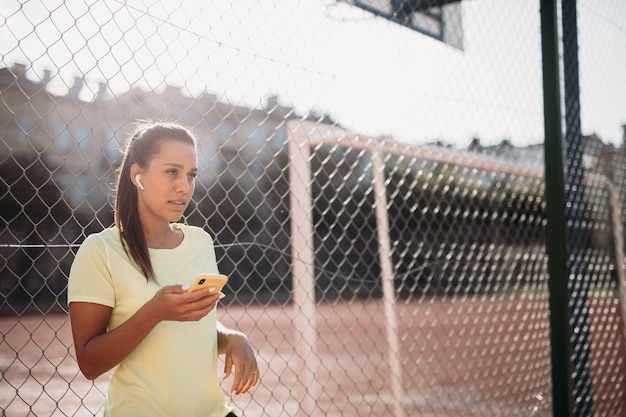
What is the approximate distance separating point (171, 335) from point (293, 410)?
3961 millimetres

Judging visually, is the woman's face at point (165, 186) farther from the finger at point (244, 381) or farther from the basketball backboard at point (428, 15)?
the basketball backboard at point (428, 15)

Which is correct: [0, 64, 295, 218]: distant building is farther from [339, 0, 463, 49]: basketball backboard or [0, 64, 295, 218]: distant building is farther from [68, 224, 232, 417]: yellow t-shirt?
[339, 0, 463, 49]: basketball backboard

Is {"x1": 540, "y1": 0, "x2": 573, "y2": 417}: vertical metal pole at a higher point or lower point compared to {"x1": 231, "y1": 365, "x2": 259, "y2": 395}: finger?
higher

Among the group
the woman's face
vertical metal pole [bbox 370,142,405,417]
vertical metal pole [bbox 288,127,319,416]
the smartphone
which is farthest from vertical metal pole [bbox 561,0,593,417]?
the smartphone

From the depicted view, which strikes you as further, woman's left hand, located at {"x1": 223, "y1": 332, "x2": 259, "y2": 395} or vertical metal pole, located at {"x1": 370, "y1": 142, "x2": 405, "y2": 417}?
vertical metal pole, located at {"x1": 370, "y1": 142, "x2": 405, "y2": 417}

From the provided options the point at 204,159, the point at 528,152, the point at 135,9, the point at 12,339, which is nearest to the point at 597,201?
the point at 528,152

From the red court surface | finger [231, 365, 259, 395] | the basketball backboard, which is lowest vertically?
the red court surface

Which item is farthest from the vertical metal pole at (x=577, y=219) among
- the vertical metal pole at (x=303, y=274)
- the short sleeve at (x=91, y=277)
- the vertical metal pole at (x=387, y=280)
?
the short sleeve at (x=91, y=277)

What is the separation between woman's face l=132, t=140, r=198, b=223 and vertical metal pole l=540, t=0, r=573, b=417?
1.63 m

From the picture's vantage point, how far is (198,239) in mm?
1762

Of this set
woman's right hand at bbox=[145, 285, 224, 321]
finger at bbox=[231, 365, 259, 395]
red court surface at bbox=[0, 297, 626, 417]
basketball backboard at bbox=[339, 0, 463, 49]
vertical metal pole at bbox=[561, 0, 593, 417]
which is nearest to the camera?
woman's right hand at bbox=[145, 285, 224, 321]

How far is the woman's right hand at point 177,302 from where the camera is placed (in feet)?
4.61

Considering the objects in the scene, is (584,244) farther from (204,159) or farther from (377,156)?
(204,159)

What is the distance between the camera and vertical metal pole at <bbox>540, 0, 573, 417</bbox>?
2588 millimetres
